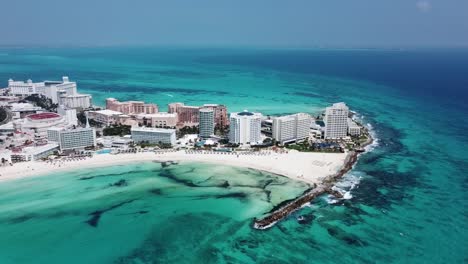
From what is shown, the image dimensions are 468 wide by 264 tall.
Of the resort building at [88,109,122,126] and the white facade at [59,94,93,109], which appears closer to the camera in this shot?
the resort building at [88,109,122,126]

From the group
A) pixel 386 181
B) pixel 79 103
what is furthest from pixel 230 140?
pixel 79 103

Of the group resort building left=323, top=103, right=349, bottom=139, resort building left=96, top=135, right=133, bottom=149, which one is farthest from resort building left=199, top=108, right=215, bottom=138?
resort building left=323, top=103, right=349, bottom=139

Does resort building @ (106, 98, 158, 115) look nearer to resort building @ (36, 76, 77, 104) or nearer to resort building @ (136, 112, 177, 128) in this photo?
resort building @ (136, 112, 177, 128)

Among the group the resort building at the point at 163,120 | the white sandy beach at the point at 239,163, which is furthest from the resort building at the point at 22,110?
the white sandy beach at the point at 239,163

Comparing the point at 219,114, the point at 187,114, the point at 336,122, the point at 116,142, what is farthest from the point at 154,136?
the point at 336,122

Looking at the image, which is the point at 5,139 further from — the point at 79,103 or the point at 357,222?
the point at 357,222
